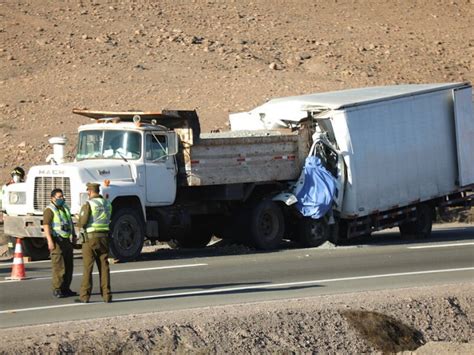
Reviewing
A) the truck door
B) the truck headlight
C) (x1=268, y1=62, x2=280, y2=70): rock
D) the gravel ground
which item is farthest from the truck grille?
(x1=268, y1=62, x2=280, y2=70): rock

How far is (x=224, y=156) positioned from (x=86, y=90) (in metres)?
22.2

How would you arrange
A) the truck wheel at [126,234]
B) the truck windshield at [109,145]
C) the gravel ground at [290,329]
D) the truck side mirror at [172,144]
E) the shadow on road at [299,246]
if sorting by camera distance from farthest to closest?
the shadow on road at [299,246] < the truck side mirror at [172,144] < the truck windshield at [109,145] < the truck wheel at [126,234] < the gravel ground at [290,329]

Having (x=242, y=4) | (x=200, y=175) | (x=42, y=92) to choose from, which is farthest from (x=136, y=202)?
(x=242, y=4)

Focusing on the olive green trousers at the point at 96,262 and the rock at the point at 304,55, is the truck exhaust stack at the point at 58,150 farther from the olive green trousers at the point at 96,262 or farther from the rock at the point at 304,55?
the rock at the point at 304,55

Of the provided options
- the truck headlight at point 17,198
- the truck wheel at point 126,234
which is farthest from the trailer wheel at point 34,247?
the truck wheel at point 126,234

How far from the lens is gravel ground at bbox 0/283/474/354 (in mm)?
13430

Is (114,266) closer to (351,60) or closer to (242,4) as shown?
(351,60)

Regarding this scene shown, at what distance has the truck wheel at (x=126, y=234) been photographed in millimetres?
21656

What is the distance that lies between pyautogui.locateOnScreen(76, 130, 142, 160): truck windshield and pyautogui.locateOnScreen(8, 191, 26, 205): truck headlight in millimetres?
1435

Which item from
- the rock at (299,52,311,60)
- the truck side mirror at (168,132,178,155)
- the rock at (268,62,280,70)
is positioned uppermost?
the rock at (299,52,311,60)

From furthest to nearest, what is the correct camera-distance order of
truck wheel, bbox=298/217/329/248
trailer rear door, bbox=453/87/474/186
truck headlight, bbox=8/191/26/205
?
trailer rear door, bbox=453/87/474/186
truck wheel, bbox=298/217/329/248
truck headlight, bbox=8/191/26/205

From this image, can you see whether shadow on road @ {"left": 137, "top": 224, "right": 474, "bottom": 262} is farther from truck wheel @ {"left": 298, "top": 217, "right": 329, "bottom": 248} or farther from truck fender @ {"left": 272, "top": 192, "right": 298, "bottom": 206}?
truck fender @ {"left": 272, "top": 192, "right": 298, "bottom": 206}

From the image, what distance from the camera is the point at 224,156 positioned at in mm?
23781

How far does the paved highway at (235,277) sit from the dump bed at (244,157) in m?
1.50
